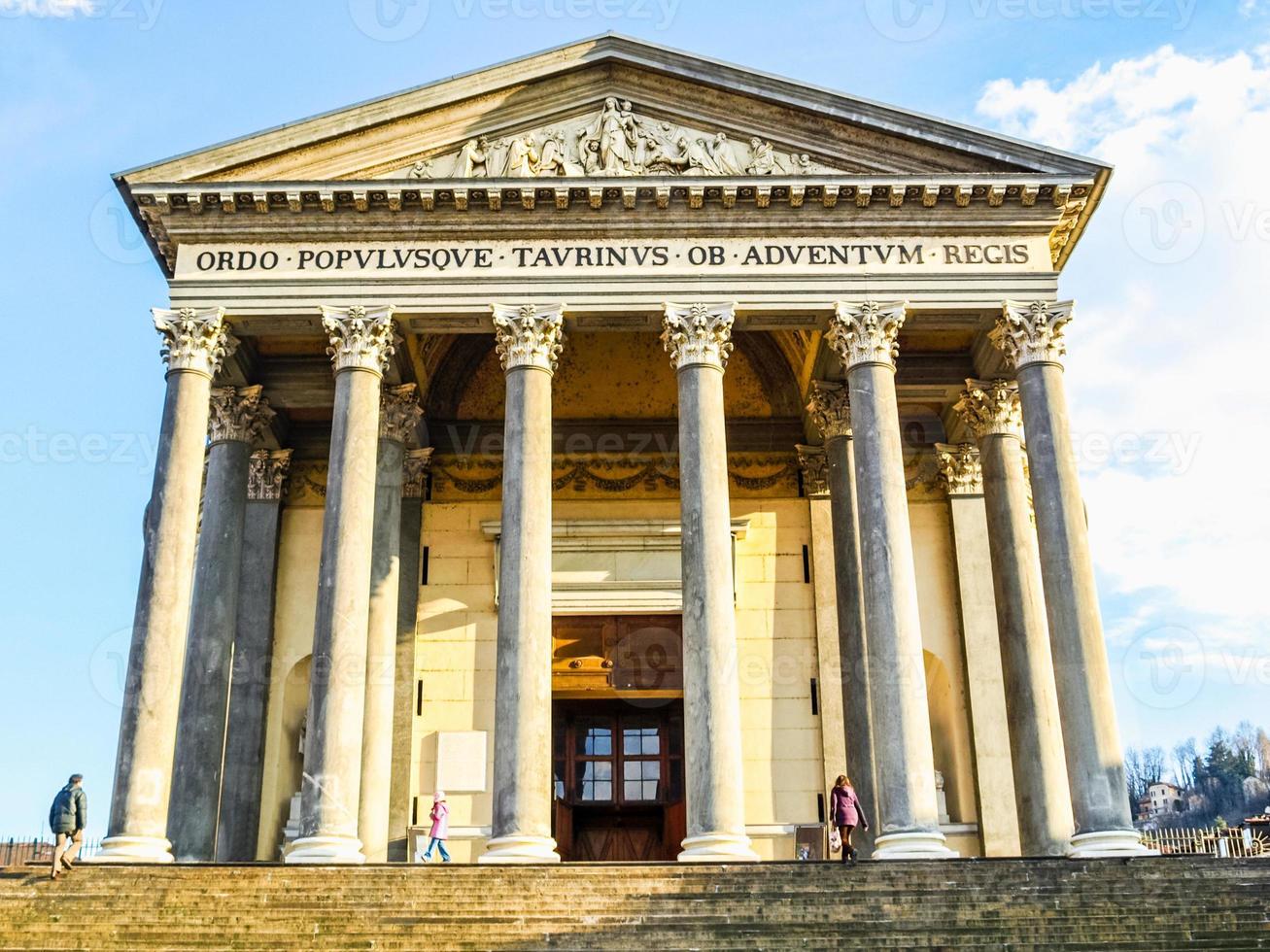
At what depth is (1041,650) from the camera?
91.4 feet

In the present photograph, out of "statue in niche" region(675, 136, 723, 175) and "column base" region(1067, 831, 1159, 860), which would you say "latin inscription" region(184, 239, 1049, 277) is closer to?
"statue in niche" region(675, 136, 723, 175)

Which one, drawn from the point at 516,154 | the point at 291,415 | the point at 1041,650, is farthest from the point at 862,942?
the point at 291,415

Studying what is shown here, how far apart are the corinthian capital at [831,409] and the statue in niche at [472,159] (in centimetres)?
917

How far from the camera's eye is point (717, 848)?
22875 millimetres

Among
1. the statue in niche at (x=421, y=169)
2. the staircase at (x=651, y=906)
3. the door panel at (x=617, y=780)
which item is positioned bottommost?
the staircase at (x=651, y=906)

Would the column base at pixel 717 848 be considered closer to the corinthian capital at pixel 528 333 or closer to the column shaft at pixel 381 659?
the column shaft at pixel 381 659

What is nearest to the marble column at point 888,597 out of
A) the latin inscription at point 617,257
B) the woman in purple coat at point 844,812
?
the woman in purple coat at point 844,812

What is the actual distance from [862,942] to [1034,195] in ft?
51.9

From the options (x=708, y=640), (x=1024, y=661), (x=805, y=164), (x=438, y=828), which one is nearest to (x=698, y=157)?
(x=805, y=164)

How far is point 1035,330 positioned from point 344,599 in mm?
14505

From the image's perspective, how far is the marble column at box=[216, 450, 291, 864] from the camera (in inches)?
1157

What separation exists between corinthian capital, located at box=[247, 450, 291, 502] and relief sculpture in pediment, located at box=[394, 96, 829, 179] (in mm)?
8873

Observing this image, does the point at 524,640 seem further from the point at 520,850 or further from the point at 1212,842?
the point at 1212,842

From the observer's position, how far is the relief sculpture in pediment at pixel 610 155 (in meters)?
27.5
